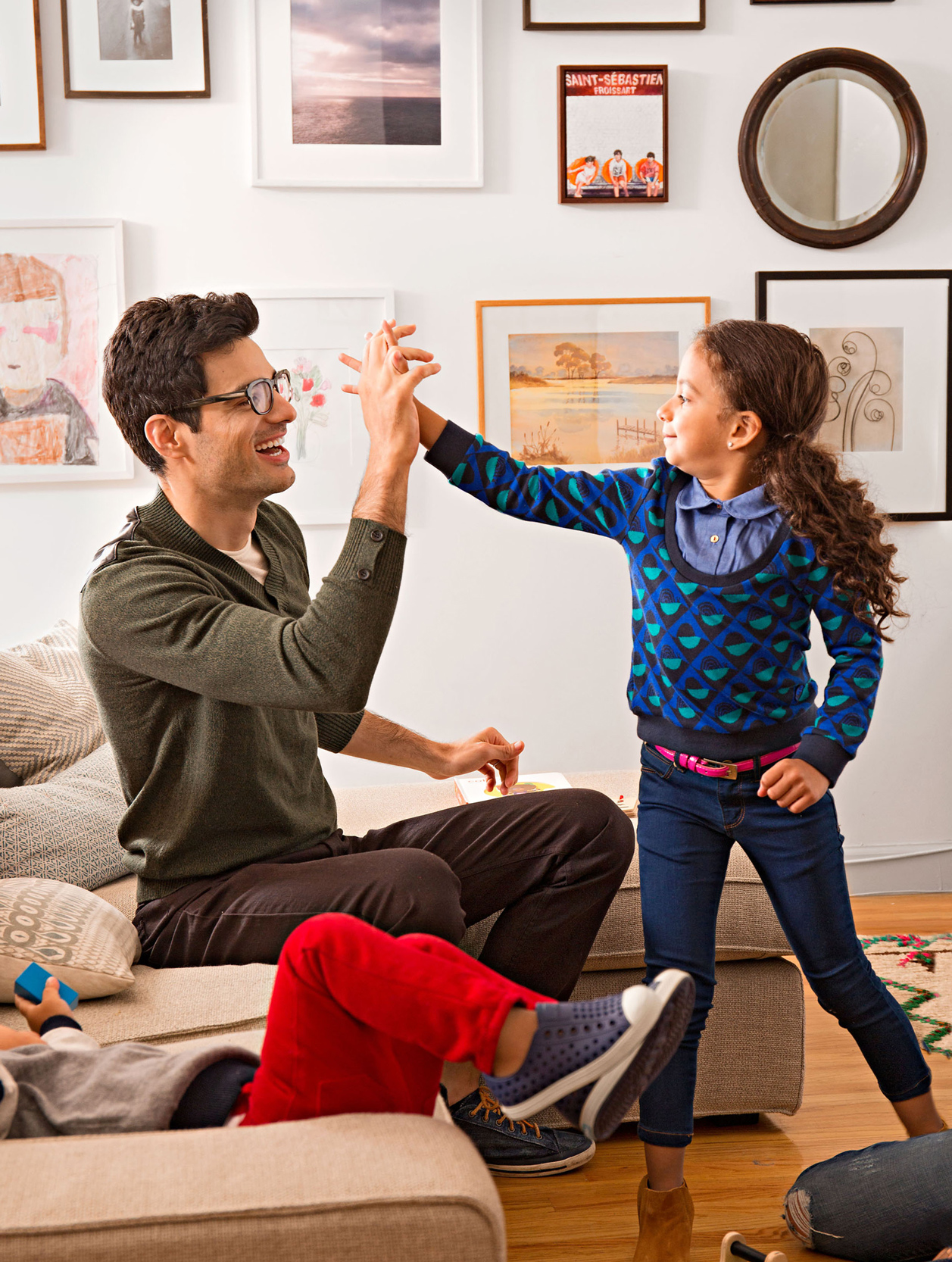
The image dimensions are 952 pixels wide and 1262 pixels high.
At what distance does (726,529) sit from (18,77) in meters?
2.31

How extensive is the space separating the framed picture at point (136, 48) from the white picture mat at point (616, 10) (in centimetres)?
88

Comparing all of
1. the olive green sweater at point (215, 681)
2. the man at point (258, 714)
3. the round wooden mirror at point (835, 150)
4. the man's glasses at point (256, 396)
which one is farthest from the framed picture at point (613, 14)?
the olive green sweater at point (215, 681)

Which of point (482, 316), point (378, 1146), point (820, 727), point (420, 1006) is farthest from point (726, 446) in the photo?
point (482, 316)

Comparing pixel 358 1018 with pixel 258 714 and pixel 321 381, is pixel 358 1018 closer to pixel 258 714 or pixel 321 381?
pixel 258 714

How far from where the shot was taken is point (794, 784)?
1.50 metres

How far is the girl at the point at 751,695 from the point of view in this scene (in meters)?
1.53

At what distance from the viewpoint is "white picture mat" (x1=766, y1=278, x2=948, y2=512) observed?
10.3 ft

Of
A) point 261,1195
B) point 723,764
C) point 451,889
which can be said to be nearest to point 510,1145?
point 451,889

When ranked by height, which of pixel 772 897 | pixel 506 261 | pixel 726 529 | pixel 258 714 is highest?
pixel 506 261

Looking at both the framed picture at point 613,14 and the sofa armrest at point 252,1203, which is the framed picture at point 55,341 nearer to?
the framed picture at point 613,14

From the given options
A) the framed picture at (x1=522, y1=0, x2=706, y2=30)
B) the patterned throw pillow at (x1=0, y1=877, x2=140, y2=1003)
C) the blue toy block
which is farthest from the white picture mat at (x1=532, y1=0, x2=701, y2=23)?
the blue toy block

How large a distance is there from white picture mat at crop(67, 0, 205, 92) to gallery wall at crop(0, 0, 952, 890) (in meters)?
0.04

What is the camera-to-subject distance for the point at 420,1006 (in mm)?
1035

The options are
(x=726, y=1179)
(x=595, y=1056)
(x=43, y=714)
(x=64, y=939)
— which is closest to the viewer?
(x=595, y=1056)
